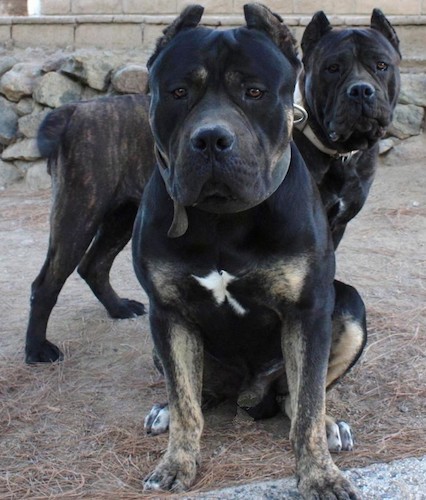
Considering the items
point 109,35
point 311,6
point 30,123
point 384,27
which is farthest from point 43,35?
point 384,27

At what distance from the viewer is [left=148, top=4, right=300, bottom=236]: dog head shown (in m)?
2.57

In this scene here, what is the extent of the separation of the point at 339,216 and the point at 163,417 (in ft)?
4.90

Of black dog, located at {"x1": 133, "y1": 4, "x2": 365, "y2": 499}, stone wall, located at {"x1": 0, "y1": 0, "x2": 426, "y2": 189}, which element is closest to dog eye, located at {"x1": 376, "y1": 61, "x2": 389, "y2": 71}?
black dog, located at {"x1": 133, "y1": 4, "x2": 365, "y2": 499}

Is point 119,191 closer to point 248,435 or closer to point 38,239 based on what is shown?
point 248,435

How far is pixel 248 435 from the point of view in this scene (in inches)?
135

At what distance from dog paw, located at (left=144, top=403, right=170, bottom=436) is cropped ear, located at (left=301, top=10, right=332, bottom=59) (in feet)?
6.97

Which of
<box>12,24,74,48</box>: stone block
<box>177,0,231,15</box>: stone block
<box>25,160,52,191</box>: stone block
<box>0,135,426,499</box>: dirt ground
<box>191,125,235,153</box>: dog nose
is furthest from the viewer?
<box>12,24,74,48</box>: stone block

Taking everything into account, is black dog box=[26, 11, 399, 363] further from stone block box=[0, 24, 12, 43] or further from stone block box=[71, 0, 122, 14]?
stone block box=[0, 24, 12, 43]

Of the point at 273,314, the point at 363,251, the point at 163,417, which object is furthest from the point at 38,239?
the point at 273,314

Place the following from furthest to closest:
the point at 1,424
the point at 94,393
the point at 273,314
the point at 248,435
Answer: the point at 94,393, the point at 1,424, the point at 248,435, the point at 273,314

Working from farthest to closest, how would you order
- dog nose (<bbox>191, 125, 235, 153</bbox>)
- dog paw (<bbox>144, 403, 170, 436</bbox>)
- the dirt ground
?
dog paw (<bbox>144, 403, 170, 436</bbox>), the dirt ground, dog nose (<bbox>191, 125, 235, 153</bbox>)

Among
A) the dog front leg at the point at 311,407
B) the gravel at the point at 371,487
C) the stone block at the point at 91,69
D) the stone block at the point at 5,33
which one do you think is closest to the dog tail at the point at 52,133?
the dog front leg at the point at 311,407

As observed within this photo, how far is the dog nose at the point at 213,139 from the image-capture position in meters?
2.51

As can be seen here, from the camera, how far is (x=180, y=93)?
2750 millimetres
